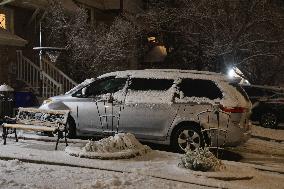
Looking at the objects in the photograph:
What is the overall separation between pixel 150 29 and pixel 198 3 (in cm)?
443

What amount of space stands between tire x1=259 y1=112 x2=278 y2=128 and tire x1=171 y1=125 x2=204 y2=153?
808 centimetres

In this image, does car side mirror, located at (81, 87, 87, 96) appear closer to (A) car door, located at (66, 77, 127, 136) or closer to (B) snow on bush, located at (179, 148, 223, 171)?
(A) car door, located at (66, 77, 127, 136)

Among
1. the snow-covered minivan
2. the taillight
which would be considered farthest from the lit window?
the taillight

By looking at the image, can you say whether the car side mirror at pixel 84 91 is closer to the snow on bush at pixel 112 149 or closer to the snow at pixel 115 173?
the snow on bush at pixel 112 149

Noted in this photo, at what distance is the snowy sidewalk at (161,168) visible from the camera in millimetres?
7898

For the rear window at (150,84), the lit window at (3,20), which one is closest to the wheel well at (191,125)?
the rear window at (150,84)

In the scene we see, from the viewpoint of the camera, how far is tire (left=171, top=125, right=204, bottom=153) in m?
10.5

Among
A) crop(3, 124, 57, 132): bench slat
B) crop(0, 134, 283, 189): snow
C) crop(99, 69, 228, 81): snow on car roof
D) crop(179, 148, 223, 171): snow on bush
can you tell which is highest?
crop(99, 69, 228, 81): snow on car roof

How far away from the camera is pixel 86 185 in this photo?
23.6 feet

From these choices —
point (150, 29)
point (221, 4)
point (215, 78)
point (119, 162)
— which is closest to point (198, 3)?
point (221, 4)

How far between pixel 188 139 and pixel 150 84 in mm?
1597

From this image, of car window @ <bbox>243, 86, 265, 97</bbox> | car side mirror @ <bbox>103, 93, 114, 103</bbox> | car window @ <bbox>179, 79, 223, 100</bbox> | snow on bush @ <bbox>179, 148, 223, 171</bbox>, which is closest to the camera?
snow on bush @ <bbox>179, 148, 223, 171</bbox>

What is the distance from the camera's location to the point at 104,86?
11.8 m

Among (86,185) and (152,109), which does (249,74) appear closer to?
(152,109)
